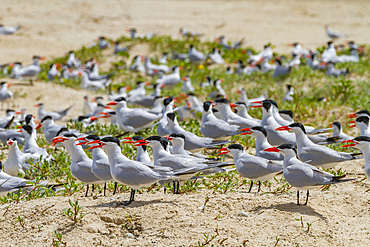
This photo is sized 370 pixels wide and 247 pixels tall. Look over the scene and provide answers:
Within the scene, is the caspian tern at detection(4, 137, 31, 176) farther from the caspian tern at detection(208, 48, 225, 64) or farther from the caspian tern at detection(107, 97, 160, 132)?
the caspian tern at detection(208, 48, 225, 64)

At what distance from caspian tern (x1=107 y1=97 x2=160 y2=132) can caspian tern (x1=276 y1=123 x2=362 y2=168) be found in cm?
323

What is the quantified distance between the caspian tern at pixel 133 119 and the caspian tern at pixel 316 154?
10.6ft

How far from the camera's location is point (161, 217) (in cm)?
459

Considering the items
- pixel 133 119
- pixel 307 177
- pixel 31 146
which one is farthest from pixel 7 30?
pixel 307 177

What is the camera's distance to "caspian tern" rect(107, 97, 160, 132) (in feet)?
28.2

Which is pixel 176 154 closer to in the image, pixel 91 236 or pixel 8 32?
pixel 91 236

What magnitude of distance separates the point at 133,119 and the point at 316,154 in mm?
3650

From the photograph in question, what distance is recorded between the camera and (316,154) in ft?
19.2

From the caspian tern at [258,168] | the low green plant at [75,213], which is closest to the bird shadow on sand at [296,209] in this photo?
the caspian tern at [258,168]

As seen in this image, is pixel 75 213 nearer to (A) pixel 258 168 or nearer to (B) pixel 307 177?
(A) pixel 258 168

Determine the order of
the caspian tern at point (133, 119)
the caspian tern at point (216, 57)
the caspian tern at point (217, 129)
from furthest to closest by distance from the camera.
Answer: the caspian tern at point (216, 57) → the caspian tern at point (133, 119) → the caspian tern at point (217, 129)

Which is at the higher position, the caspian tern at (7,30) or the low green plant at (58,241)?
the low green plant at (58,241)

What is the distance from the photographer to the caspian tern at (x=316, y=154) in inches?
227

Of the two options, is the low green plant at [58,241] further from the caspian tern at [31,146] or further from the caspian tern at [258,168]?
the caspian tern at [31,146]
